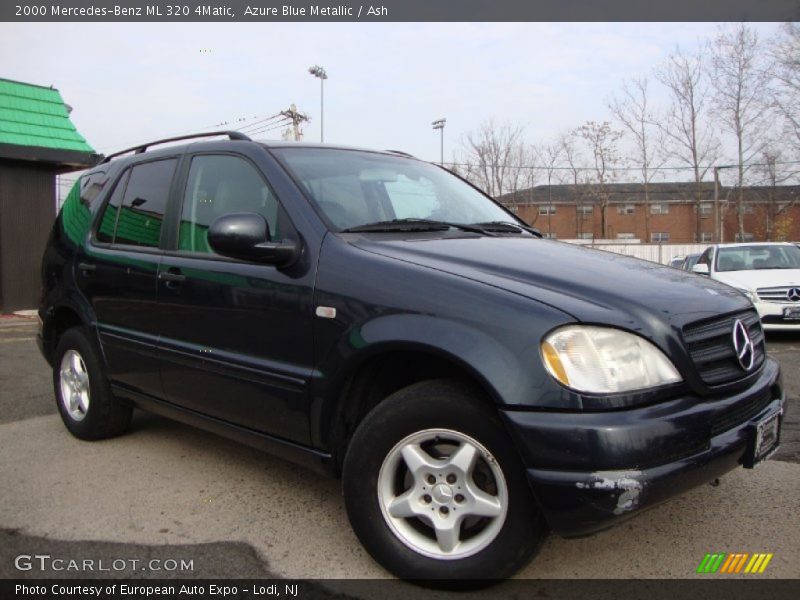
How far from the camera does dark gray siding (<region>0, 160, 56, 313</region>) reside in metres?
13.1

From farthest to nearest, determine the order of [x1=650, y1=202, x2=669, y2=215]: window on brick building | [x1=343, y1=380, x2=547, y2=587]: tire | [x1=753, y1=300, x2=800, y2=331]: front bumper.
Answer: [x1=650, y1=202, x2=669, y2=215]: window on brick building
[x1=753, y1=300, x2=800, y2=331]: front bumper
[x1=343, y1=380, x2=547, y2=587]: tire

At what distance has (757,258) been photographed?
31.2 feet

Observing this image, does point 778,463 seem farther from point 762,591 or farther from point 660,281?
point 660,281

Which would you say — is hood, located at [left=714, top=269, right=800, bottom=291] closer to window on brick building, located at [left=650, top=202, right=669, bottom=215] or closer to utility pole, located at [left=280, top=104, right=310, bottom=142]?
utility pole, located at [left=280, top=104, right=310, bottom=142]

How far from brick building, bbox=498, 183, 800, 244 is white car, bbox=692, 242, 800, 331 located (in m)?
37.2

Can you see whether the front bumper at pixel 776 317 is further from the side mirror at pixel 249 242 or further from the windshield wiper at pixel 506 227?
the side mirror at pixel 249 242

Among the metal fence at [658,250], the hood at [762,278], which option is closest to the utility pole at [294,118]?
the metal fence at [658,250]

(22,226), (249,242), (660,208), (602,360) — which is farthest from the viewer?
(660,208)

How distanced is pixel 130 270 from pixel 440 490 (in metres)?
2.29

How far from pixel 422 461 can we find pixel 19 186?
13.8 m

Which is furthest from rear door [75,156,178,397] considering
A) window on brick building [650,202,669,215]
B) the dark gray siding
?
window on brick building [650,202,669,215]

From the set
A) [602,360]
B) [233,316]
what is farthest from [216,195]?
[602,360]

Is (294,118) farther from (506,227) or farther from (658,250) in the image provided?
(506,227)

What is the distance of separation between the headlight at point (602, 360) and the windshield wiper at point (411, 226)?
110 cm
